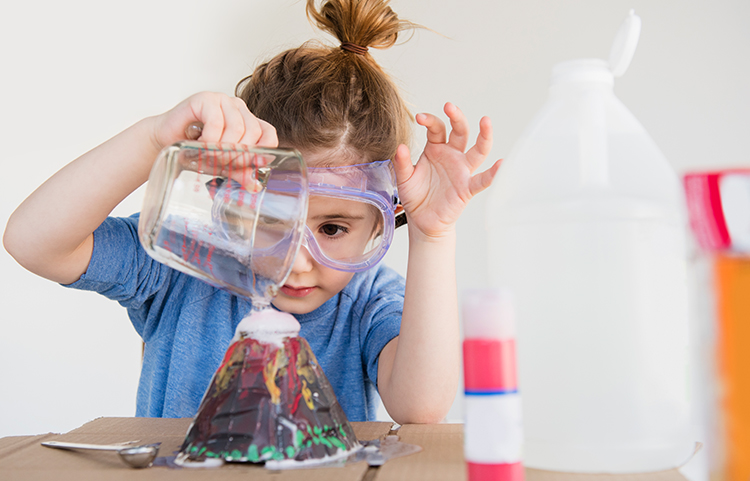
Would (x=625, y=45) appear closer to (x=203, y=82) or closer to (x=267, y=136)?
(x=267, y=136)

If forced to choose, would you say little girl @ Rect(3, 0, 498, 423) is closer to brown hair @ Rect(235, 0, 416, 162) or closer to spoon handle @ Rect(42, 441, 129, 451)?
brown hair @ Rect(235, 0, 416, 162)

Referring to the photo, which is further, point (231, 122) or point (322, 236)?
point (322, 236)

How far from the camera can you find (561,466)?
513mm

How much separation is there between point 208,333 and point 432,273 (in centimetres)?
56

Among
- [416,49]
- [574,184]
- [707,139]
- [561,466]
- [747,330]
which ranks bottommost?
[561,466]

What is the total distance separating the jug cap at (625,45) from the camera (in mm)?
525

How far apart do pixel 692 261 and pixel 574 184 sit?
0.44 feet

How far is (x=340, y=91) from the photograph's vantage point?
4.23 feet

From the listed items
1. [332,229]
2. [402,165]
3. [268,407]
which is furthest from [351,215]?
[268,407]

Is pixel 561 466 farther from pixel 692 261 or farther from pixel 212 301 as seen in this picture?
pixel 212 301

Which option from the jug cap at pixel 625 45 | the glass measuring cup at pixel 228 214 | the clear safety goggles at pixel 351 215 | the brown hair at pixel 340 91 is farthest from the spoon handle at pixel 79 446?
the brown hair at pixel 340 91

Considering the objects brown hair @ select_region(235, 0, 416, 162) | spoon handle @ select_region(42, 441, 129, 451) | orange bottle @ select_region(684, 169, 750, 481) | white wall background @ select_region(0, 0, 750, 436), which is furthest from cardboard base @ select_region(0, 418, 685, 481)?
white wall background @ select_region(0, 0, 750, 436)

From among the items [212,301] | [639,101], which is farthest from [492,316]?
[639,101]

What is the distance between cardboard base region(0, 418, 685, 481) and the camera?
20.0 inches
